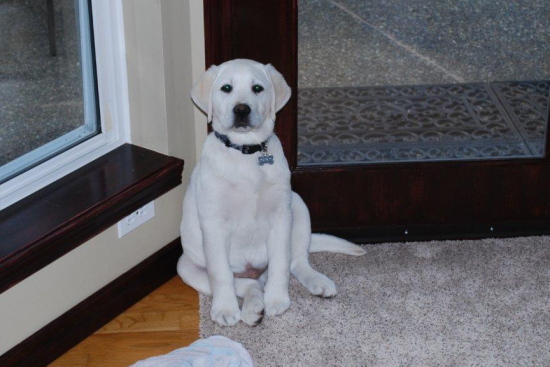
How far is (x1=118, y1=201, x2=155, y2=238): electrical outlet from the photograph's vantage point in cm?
257

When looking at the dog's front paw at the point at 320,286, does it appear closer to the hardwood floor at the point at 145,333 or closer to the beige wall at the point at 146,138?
the hardwood floor at the point at 145,333

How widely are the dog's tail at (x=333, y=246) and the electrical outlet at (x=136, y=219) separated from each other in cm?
51

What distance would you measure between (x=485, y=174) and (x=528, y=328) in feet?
2.05

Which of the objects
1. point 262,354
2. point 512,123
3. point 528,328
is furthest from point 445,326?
point 512,123

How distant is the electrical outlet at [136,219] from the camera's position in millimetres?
2572

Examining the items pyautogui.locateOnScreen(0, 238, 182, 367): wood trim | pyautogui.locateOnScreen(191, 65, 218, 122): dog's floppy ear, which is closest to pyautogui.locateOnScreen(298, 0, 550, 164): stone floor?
pyautogui.locateOnScreen(191, 65, 218, 122): dog's floppy ear

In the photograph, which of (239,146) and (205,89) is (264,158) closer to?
(239,146)

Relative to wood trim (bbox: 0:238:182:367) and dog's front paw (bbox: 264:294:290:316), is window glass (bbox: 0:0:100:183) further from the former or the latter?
dog's front paw (bbox: 264:294:290:316)

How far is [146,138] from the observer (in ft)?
8.68

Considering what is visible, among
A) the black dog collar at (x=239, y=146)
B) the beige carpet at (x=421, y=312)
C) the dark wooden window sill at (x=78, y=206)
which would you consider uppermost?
the black dog collar at (x=239, y=146)

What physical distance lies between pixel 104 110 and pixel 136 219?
1.07 ft

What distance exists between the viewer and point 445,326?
2.51 metres

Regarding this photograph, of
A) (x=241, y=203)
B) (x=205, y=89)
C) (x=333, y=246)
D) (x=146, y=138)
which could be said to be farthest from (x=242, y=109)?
(x=333, y=246)

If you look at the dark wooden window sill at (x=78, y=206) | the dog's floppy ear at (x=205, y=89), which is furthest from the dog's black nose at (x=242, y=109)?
the dark wooden window sill at (x=78, y=206)
